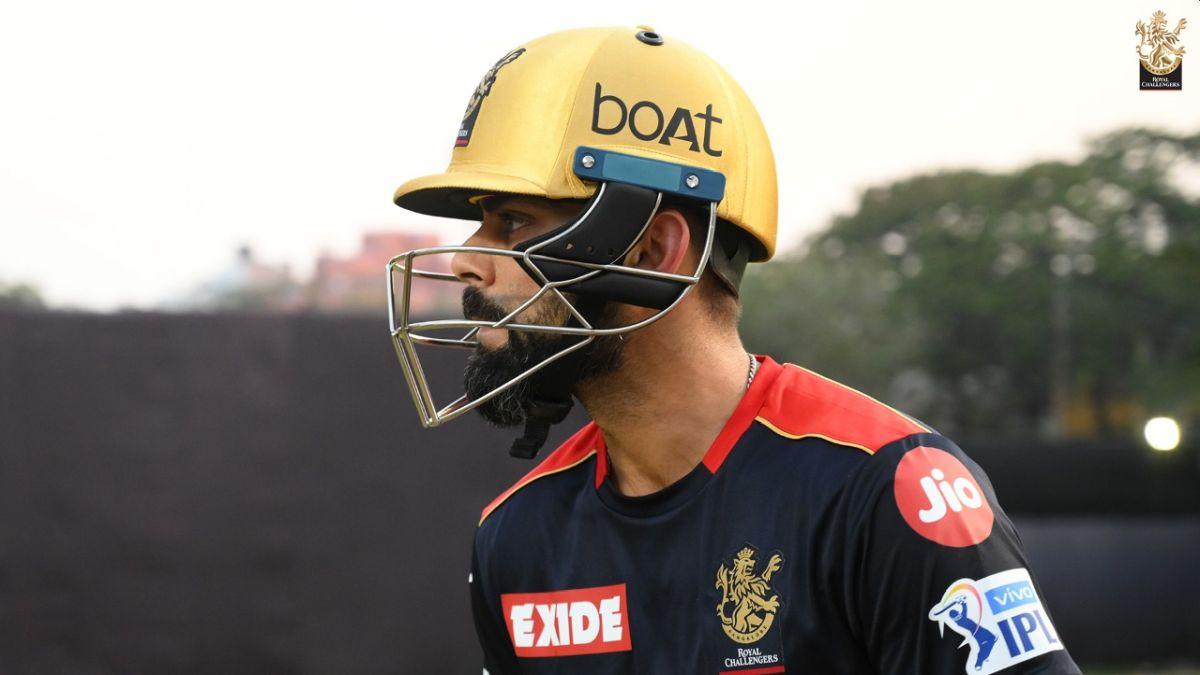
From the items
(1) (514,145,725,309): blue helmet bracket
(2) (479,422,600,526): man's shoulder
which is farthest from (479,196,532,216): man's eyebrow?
(2) (479,422,600,526): man's shoulder

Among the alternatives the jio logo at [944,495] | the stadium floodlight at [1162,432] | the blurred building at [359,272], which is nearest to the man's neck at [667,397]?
the jio logo at [944,495]

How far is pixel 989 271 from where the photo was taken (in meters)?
36.6

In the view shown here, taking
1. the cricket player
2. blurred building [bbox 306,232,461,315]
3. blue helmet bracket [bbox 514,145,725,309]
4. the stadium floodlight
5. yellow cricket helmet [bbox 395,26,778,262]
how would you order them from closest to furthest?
1. the cricket player
2. blue helmet bracket [bbox 514,145,725,309]
3. yellow cricket helmet [bbox 395,26,778,262]
4. the stadium floodlight
5. blurred building [bbox 306,232,461,315]

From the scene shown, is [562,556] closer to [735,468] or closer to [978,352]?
[735,468]

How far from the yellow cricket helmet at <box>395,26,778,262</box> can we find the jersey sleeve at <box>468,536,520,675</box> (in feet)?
2.50

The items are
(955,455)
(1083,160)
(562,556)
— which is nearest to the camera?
(955,455)

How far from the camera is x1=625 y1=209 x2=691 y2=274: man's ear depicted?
2.61m

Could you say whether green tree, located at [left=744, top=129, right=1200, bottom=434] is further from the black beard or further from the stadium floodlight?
the black beard

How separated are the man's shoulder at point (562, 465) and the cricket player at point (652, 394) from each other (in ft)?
0.13

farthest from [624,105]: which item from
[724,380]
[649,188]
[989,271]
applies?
[989,271]

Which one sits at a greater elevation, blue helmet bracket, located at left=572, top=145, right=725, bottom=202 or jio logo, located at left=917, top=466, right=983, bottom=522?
blue helmet bracket, located at left=572, top=145, right=725, bottom=202

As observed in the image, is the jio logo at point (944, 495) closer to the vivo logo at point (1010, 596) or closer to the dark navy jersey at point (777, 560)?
the dark navy jersey at point (777, 560)

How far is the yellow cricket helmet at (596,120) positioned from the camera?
2.58m

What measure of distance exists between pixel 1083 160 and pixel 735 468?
28.6 meters
